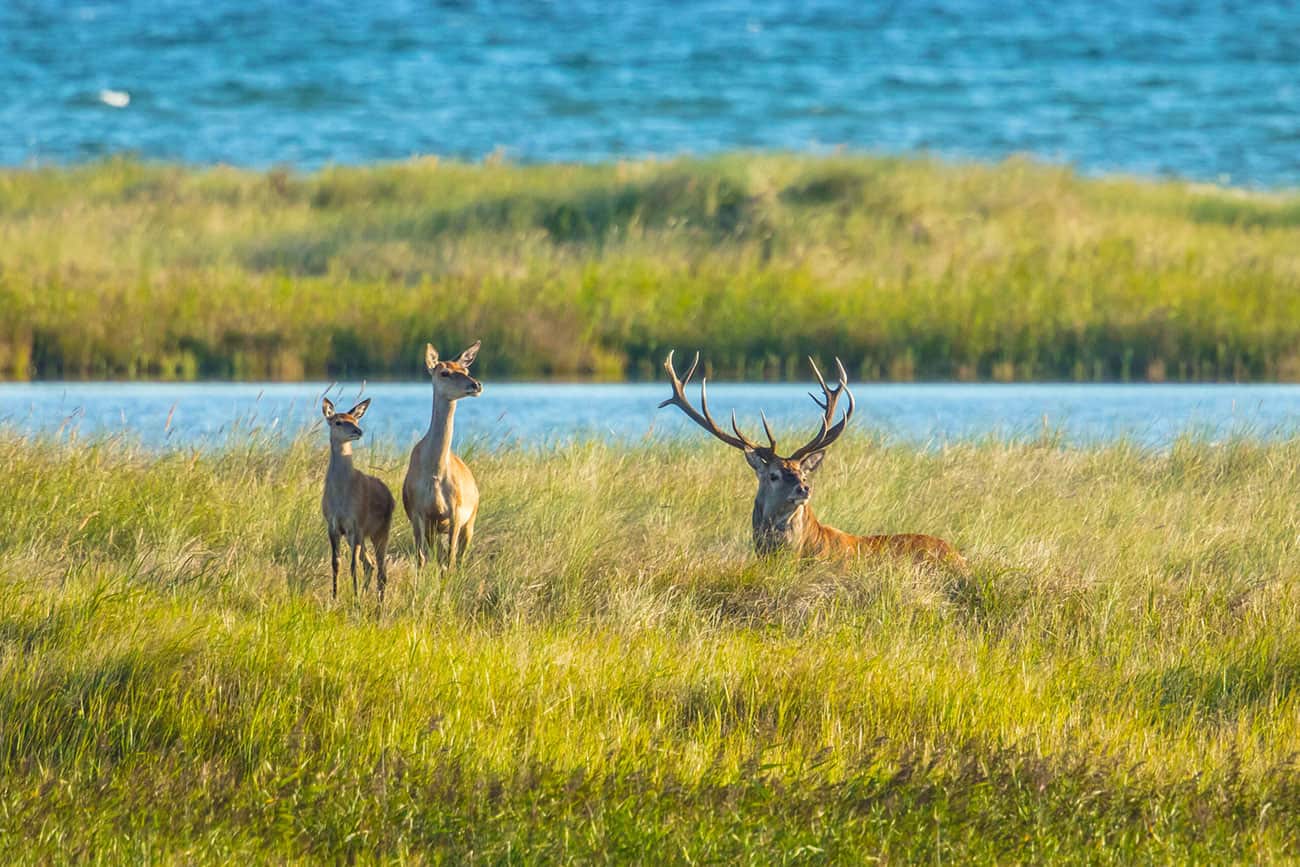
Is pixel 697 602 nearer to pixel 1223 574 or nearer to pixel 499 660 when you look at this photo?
pixel 499 660

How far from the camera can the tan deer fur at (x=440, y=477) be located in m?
8.41

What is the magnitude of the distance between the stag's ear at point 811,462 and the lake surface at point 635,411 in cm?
432

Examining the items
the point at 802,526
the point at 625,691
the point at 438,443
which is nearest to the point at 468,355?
the point at 438,443

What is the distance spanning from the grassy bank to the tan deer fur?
41.7 ft

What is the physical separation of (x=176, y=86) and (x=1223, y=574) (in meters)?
58.0

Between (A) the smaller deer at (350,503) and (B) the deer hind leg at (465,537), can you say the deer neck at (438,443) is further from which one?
(B) the deer hind leg at (465,537)

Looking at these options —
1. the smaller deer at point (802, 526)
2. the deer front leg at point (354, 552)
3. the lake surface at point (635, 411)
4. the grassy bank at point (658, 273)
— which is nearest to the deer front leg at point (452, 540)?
the deer front leg at point (354, 552)

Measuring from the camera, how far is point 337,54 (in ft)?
222

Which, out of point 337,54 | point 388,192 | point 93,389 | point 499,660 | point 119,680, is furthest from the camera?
point 337,54

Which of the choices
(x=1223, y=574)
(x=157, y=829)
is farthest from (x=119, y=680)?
(x=1223, y=574)

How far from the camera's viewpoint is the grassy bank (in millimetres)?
21500

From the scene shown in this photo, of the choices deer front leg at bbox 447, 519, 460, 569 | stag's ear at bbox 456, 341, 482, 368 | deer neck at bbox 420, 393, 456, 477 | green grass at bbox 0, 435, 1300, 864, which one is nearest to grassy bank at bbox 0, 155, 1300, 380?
green grass at bbox 0, 435, 1300, 864

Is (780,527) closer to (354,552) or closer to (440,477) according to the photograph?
(440,477)

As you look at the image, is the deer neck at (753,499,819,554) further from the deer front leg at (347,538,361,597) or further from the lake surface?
the lake surface
